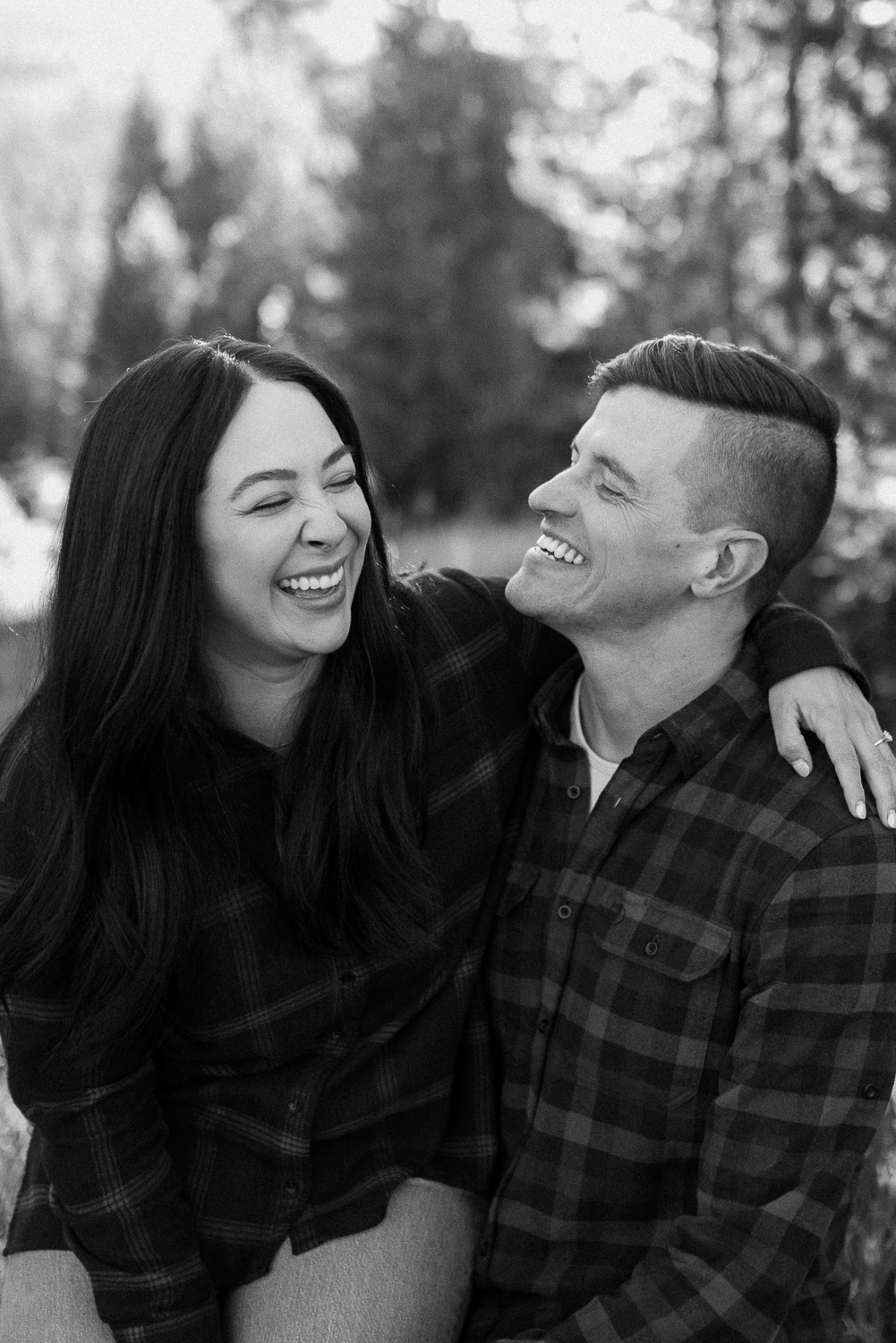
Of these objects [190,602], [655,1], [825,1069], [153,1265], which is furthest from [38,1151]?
[655,1]

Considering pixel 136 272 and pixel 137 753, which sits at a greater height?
pixel 136 272

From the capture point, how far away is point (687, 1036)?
89.7 inches

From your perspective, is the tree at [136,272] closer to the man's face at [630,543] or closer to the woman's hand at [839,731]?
the man's face at [630,543]

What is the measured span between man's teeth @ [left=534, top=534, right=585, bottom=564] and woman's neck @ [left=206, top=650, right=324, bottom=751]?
47 cm

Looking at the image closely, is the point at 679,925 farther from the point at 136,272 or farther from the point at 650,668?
the point at 136,272

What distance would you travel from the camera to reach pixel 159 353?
239 centimetres

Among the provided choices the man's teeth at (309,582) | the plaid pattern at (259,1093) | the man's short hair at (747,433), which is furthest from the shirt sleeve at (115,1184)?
the man's short hair at (747,433)

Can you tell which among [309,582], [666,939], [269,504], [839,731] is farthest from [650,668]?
[269,504]

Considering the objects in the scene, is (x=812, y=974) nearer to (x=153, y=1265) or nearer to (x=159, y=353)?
(x=153, y=1265)

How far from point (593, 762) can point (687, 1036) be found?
21.4 inches

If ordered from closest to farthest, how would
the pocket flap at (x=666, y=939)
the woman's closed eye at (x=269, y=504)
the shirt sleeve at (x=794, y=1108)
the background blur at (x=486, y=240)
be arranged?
the shirt sleeve at (x=794, y=1108), the pocket flap at (x=666, y=939), the woman's closed eye at (x=269, y=504), the background blur at (x=486, y=240)

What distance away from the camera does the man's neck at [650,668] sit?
252 cm

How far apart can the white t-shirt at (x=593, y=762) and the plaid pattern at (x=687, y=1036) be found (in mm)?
25

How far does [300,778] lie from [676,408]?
3.10 ft
